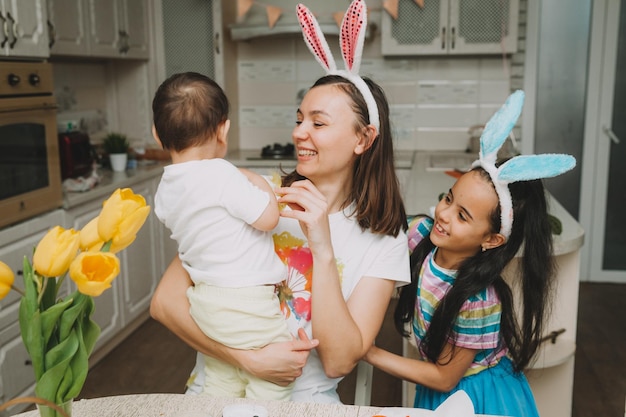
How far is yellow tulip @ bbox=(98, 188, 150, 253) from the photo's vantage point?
2.42 ft

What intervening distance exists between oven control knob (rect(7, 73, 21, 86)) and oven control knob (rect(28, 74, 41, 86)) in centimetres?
8

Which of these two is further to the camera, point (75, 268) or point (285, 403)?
point (285, 403)

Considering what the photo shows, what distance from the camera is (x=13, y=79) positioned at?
232 centimetres

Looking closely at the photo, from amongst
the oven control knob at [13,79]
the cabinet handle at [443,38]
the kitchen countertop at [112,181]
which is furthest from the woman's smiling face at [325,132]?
the cabinet handle at [443,38]

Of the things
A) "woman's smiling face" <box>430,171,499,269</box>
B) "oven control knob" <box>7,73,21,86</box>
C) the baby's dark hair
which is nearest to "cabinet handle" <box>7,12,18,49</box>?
"oven control knob" <box>7,73,21,86</box>

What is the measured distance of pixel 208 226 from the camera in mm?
1256

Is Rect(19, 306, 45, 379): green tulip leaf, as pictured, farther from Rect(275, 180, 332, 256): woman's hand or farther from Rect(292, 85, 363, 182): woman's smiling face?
Rect(292, 85, 363, 182): woman's smiling face

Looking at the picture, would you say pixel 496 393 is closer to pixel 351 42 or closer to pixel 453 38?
pixel 351 42

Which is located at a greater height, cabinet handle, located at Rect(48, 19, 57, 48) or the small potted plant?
cabinet handle, located at Rect(48, 19, 57, 48)

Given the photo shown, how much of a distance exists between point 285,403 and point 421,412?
223 mm

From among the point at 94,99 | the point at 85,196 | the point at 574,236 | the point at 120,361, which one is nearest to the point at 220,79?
the point at 94,99

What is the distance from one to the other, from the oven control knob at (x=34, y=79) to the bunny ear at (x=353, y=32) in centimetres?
A: 157

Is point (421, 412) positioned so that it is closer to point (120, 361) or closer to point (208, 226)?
point (208, 226)

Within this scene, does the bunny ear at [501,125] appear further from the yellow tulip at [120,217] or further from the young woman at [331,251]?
the yellow tulip at [120,217]
